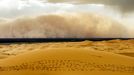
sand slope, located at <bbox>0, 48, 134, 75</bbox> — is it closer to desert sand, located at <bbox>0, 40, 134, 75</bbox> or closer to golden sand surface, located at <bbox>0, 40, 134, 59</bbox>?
desert sand, located at <bbox>0, 40, 134, 75</bbox>

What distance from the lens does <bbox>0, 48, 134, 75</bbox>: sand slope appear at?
10.2ft

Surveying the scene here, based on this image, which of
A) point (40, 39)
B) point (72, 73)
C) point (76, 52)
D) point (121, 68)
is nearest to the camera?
point (72, 73)

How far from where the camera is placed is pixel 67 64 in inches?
126

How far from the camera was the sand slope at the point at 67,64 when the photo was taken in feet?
10.2

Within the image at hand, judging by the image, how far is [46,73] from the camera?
3096 millimetres

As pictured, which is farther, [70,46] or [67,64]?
[70,46]

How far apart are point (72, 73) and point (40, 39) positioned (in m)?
6.76

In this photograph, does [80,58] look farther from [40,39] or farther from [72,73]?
[40,39]

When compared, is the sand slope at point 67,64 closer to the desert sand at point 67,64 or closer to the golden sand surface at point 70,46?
the desert sand at point 67,64

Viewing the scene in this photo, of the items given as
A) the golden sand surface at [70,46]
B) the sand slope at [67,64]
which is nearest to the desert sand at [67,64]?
the sand slope at [67,64]

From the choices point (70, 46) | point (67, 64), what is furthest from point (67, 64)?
point (70, 46)

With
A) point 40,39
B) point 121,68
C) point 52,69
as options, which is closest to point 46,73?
point 52,69

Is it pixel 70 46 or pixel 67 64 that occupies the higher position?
pixel 67 64

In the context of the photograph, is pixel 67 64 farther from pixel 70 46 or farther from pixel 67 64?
pixel 70 46
